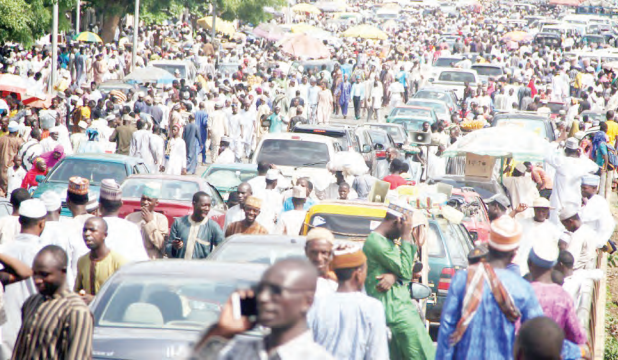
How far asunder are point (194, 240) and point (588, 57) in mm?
37338

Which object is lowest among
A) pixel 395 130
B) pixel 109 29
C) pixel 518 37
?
pixel 395 130

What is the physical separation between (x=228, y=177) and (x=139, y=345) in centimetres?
1047

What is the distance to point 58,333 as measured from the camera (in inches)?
213

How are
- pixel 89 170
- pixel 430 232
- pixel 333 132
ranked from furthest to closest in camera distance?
pixel 333 132, pixel 89 170, pixel 430 232

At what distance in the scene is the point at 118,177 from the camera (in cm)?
1491

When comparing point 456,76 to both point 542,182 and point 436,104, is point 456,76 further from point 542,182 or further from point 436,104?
point 542,182

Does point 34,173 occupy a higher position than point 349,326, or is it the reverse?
point 349,326

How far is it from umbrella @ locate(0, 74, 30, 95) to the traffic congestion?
59 millimetres

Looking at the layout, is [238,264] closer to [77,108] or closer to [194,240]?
[194,240]

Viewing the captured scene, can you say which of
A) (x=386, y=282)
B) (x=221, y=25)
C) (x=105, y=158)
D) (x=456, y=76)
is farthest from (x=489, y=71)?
(x=386, y=282)

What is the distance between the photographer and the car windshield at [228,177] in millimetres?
16375

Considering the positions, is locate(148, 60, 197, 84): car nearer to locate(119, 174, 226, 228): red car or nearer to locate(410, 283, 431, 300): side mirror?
locate(119, 174, 226, 228): red car

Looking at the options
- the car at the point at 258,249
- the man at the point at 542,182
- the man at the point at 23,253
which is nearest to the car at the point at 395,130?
the man at the point at 542,182

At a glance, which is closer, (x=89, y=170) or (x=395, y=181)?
(x=395, y=181)
